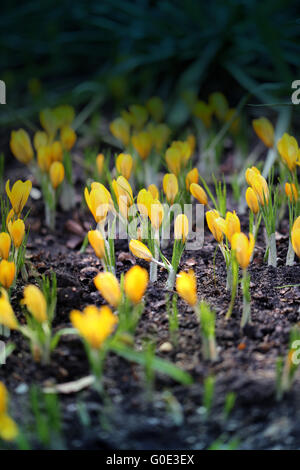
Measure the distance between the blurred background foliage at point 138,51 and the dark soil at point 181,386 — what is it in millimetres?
974

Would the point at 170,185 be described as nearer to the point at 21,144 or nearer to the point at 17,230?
the point at 17,230

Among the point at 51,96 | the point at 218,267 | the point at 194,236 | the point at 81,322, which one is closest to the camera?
the point at 81,322

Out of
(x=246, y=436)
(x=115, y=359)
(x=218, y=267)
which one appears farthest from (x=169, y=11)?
(x=246, y=436)

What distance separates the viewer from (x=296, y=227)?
1.12 m

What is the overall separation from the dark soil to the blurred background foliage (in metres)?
0.97

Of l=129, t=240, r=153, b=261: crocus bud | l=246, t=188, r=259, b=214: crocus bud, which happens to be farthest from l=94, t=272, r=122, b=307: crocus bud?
l=246, t=188, r=259, b=214: crocus bud

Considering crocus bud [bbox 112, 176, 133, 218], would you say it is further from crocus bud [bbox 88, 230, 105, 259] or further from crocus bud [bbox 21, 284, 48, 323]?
crocus bud [bbox 21, 284, 48, 323]

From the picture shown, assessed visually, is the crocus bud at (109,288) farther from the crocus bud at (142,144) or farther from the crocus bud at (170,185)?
the crocus bud at (142,144)

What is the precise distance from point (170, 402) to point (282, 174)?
0.79 m

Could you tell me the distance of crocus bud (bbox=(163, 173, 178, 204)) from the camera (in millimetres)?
1279

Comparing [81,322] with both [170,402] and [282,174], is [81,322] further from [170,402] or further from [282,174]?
[282,174]

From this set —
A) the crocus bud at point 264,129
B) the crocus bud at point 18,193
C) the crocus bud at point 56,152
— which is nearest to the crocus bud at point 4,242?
the crocus bud at point 18,193

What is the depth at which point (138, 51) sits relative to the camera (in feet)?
7.75

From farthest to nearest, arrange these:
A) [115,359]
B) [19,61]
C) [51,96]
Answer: [19,61] < [51,96] < [115,359]
